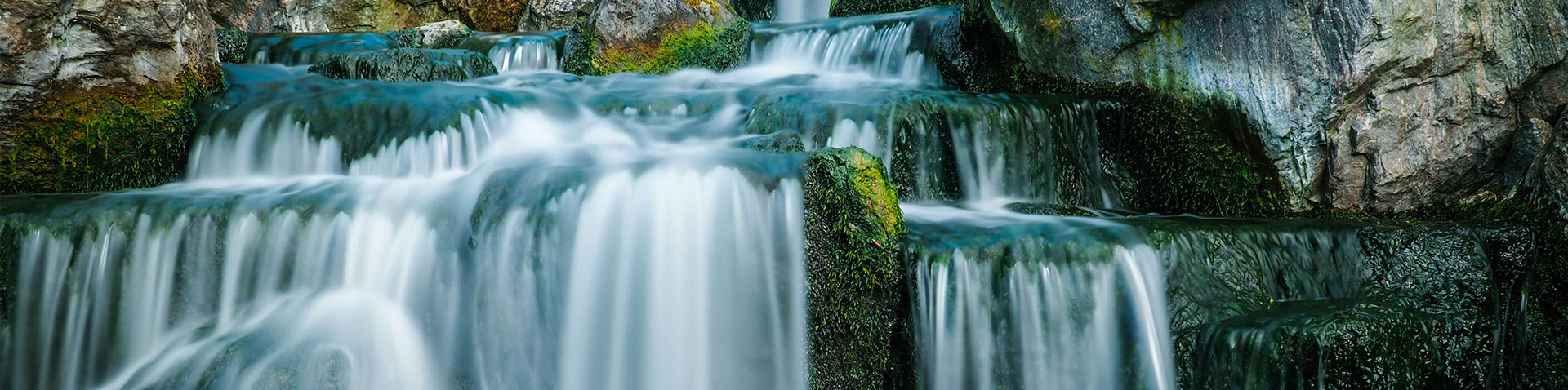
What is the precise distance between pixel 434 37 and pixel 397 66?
2324 mm

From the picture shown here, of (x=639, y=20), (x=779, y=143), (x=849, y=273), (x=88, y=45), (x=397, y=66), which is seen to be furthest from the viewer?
(x=639, y=20)

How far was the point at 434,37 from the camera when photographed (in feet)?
28.3

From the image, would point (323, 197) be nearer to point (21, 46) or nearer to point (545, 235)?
point (545, 235)

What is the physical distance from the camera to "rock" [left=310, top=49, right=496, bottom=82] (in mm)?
6434

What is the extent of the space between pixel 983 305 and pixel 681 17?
5006mm

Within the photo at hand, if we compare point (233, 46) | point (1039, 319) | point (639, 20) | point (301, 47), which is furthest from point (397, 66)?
point (1039, 319)

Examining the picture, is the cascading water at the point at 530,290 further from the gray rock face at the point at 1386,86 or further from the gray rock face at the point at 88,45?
the gray rock face at the point at 1386,86

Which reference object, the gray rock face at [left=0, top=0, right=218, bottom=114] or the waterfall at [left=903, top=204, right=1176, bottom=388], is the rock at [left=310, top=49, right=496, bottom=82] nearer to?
the gray rock face at [left=0, top=0, right=218, bottom=114]

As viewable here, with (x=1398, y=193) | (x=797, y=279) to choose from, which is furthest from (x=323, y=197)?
(x=1398, y=193)

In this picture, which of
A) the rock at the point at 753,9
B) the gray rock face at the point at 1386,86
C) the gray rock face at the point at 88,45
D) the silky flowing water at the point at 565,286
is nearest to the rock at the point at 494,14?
the rock at the point at 753,9

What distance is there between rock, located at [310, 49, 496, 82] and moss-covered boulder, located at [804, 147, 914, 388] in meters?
4.05

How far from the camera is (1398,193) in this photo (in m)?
4.37

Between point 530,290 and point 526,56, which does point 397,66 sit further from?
point 530,290

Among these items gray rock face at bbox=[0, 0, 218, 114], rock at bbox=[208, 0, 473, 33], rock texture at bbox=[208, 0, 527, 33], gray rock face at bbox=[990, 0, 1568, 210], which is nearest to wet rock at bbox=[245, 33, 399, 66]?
rock at bbox=[208, 0, 473, 33]
